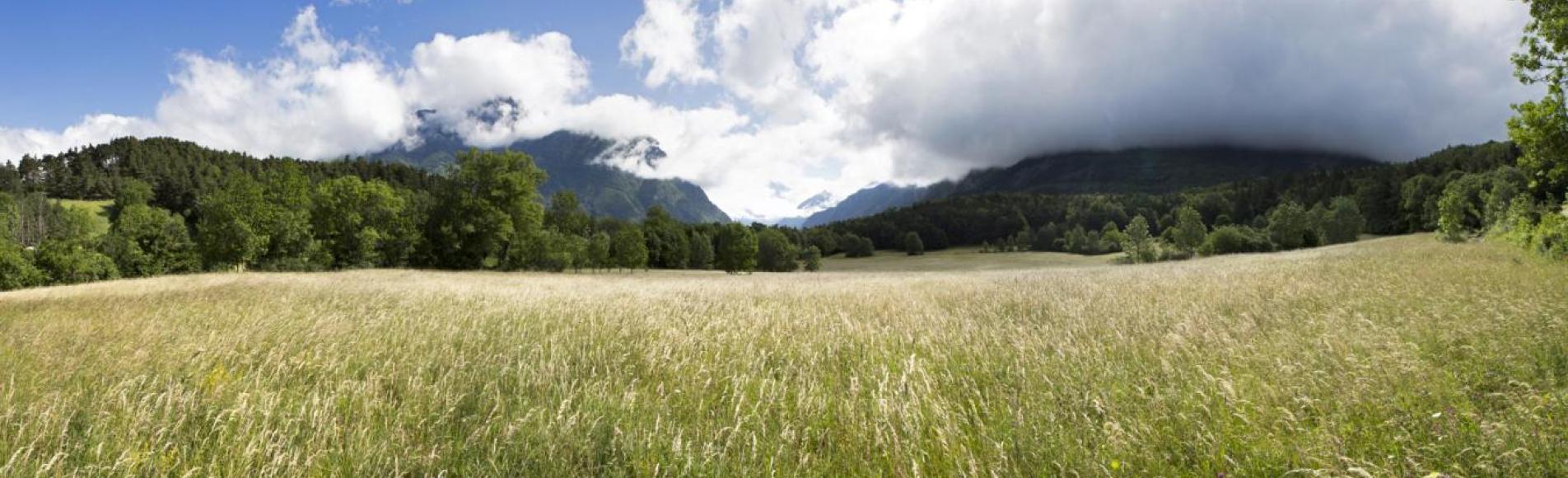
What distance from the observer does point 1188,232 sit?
3009 inches

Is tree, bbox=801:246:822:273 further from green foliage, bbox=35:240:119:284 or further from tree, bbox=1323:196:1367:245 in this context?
tree, bbox=1323:196:1367:245

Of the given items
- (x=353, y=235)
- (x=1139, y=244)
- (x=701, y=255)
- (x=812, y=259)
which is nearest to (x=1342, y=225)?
(x=1139, y=244)

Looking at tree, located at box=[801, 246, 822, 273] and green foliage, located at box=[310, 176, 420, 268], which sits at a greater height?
green foliage, located at box=[310, 176, 420, 268]

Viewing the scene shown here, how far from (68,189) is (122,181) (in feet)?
60.1

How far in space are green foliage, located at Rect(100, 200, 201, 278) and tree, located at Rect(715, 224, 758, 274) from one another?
49.6 meters

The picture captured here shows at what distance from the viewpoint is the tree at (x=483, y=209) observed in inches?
1895

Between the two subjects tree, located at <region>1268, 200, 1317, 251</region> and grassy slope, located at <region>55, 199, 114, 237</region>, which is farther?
grassy slope, located at <region>55, 199, 114, 237</region>

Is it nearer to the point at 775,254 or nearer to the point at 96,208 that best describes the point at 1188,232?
the point at 775,254

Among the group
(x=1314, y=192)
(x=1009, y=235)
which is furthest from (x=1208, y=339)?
(x=1314, y=192)

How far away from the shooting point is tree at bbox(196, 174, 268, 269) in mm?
38438

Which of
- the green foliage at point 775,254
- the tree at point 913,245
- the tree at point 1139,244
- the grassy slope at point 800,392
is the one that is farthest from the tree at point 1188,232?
the grassy slope at point 800,392

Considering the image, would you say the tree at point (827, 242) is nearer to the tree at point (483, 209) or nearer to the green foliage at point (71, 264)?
the tree at point (483, 209)

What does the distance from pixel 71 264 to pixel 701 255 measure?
71.1 m

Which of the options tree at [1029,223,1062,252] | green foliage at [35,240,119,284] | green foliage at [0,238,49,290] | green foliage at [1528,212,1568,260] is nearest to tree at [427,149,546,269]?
green foliage at [35,240,119,284]
